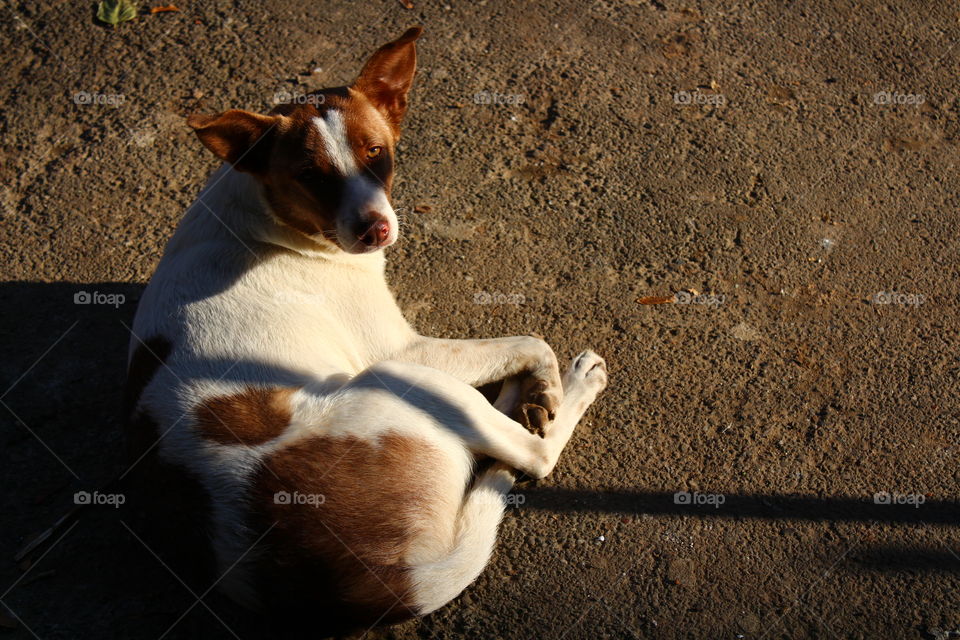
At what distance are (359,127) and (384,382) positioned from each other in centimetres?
106

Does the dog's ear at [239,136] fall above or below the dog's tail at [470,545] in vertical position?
above

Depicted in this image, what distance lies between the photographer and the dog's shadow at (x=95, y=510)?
307cm

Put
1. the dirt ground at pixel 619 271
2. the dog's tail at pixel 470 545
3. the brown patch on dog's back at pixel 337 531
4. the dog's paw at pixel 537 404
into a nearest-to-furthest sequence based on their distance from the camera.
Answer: the brown patch on dog's back at pixel 337 531 → the dog's tail at pixel 470 545 → the dirt ground at pixel 619 271 → the dog's paw at pixel 537 404

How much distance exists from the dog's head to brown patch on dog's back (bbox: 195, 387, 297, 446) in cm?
70

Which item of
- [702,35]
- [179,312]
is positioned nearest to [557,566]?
[179,312]

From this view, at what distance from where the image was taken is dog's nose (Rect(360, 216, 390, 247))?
3166 mm

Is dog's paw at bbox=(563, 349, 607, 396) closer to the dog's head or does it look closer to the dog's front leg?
the dog's front leg

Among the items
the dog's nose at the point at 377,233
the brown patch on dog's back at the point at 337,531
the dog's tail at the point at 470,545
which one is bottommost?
the dog's tail at the point at 470,545

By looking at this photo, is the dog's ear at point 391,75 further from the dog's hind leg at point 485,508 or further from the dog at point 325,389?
the dog's hind leg at point 485,508

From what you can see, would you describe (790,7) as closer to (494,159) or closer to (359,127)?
(494,159)

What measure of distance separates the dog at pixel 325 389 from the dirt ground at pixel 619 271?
34cm

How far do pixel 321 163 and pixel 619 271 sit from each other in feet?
5.82

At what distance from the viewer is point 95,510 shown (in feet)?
11.3

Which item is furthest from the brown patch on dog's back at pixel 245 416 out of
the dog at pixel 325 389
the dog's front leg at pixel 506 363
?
the dog's front leg at pixel 506 363
